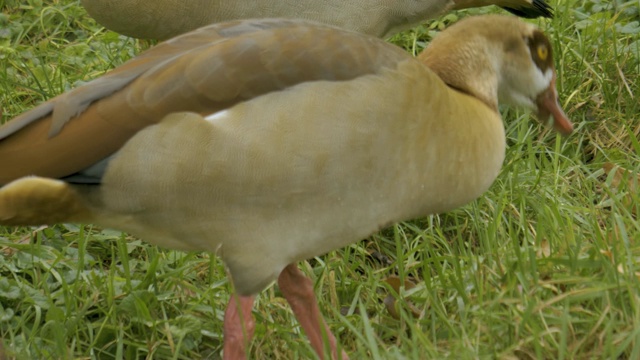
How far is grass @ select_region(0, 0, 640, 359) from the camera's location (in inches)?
138

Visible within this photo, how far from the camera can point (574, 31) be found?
571 cm

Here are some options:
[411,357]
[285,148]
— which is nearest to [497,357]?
[411,357]

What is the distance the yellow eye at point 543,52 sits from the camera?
13.0 ft

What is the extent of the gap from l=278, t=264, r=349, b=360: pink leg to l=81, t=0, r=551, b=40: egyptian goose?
150 centimetres

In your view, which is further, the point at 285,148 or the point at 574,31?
the point at 574,31

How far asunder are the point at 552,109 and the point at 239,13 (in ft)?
4.97

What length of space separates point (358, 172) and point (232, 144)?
13.7 inches

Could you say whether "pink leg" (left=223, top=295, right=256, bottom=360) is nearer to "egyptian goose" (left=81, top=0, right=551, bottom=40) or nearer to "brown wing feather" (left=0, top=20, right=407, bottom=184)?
"brown wing feather" (left=0, top=20, right=407, bottom=184)

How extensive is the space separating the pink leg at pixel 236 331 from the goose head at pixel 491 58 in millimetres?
938

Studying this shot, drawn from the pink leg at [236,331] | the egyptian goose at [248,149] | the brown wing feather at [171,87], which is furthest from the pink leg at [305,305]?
the brown wing feather at [171,87]

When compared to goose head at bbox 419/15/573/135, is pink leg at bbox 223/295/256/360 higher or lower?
lower

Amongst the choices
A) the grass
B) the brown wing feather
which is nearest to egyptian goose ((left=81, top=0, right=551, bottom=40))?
the grass

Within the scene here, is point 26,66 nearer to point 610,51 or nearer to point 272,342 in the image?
point 272,342

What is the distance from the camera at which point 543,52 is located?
3.97 m
